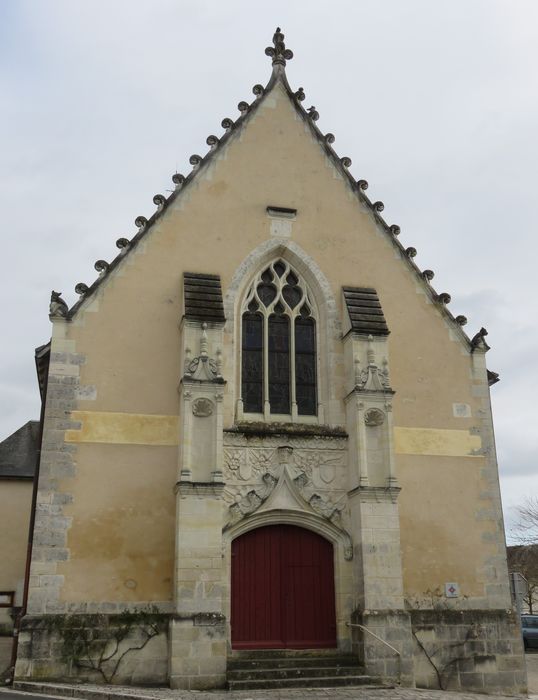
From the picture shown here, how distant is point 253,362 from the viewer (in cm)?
1413

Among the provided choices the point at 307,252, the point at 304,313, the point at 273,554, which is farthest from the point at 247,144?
the point at 273,554

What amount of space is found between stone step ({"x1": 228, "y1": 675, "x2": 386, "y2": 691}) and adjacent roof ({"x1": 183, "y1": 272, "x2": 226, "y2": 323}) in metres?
6.10

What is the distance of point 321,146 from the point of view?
1585 centimetres

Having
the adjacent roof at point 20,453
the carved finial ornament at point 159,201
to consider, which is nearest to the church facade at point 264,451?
the carved finial ornament at point 159,201

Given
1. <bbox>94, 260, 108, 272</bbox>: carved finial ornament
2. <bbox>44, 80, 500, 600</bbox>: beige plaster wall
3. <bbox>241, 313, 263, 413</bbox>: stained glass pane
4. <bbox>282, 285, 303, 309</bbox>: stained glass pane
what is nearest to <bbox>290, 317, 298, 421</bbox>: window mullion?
<bbox>282, 285, 303, 309</bbox>: stained glass pane

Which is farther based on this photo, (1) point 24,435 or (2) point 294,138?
(1) point 24,435

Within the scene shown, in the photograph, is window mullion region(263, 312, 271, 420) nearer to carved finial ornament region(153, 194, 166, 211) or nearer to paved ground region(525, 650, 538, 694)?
carved finial ornament region(153, 194, 166, 211)

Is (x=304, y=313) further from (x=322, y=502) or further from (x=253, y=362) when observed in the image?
(x=322, y=502)

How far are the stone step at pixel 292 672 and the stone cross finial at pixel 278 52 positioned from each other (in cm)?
1243

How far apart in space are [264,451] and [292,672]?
12.3 ft

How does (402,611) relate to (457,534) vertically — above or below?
below

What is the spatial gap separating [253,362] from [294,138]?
519 cm

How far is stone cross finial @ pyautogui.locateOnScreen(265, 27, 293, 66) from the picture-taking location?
1628 cm

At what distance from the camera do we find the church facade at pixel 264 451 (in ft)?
39.1
